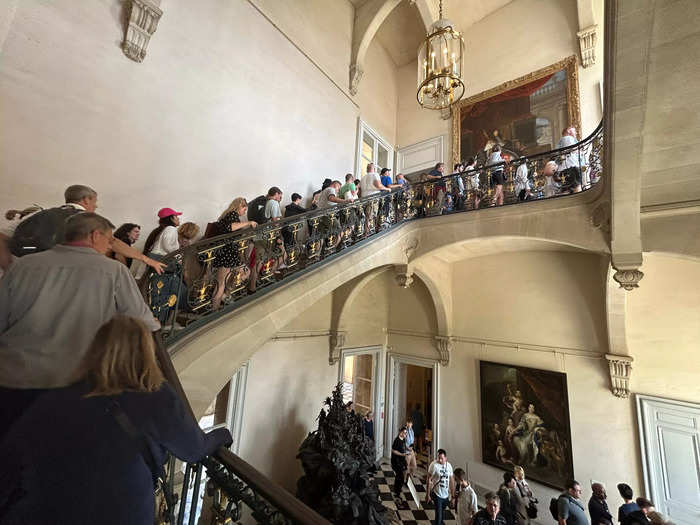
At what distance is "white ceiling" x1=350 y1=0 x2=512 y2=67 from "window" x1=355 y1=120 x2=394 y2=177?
9.82 ft

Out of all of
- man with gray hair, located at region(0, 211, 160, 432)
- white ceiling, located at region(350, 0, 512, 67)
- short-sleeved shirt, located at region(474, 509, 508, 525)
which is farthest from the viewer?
white ceiling, located at region(350, 0, 512, 67)

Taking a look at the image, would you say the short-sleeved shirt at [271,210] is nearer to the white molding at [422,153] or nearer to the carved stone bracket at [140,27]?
the carved stone bracket at [140,27]

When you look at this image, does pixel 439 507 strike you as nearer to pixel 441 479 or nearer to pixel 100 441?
pixel 441 479

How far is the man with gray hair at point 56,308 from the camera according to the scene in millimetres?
894

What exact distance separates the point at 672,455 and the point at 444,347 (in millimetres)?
3744

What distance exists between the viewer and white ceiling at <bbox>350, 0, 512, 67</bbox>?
25.7 feet

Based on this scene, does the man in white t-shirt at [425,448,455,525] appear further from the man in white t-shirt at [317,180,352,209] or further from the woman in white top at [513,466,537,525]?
the man in white t-shirt at [317,180,352,209]

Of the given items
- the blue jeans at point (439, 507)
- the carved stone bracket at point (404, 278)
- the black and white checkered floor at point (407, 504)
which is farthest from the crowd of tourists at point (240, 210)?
the black and white checkered floor at point (407, 504)

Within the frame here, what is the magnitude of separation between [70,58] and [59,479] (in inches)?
176

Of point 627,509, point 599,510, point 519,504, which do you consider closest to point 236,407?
point 519,504

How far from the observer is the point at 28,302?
1.01 metres

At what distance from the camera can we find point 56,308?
3.27ft

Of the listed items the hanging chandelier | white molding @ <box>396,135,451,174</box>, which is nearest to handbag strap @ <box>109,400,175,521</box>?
the hanging chandelier

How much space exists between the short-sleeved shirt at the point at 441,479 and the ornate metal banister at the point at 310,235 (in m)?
4.13
